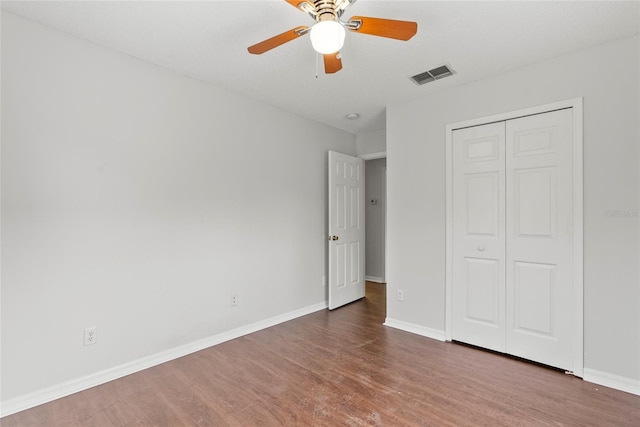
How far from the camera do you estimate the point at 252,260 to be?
10.8 ft

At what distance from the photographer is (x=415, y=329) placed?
323 centimetres

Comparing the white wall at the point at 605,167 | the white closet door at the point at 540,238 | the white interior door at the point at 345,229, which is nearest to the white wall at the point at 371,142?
the white interior door at the point at 345,229

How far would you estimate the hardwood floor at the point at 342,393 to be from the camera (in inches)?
Result: 73.9

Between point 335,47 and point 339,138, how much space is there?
2.86m

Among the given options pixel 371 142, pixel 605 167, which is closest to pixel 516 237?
pixel 605 167

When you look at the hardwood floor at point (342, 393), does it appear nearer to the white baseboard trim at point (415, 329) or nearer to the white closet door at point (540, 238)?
the white baseboard trim at point (415, 329)

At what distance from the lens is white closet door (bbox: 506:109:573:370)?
242 centimetres

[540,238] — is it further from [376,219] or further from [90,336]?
[90,336]

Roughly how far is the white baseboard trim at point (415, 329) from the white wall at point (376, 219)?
7.32ft

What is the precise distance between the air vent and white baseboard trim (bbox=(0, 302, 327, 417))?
2.86m

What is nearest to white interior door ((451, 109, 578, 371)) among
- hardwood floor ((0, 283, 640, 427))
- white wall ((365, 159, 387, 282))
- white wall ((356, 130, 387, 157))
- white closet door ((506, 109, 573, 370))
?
white closet door ((506, 109, 573, 370))

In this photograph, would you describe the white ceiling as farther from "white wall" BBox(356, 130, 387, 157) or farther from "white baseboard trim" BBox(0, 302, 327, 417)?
"white baseboard trim" BBox(0, 302, 327, 417)

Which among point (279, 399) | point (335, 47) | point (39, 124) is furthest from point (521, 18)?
point (39, 124)

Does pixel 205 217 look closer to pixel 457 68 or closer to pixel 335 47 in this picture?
pixel 335 47
